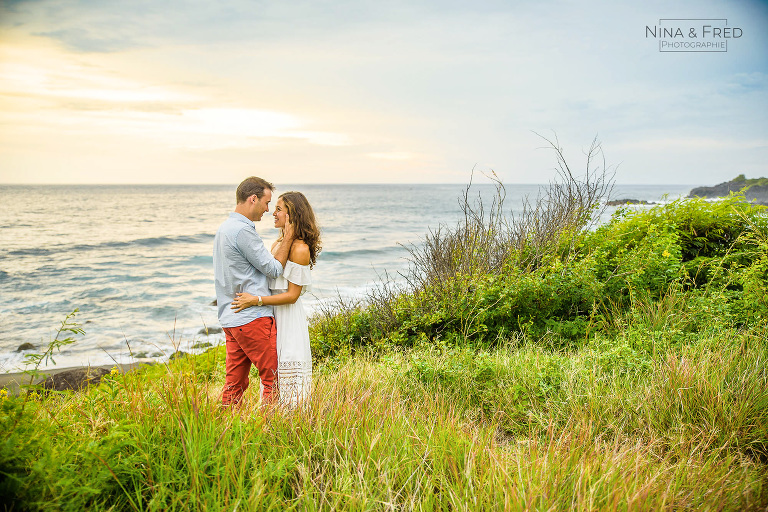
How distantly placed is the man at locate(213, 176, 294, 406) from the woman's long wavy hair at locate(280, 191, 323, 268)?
114 mm

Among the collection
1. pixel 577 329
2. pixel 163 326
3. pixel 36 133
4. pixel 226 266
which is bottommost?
pixel 163 326

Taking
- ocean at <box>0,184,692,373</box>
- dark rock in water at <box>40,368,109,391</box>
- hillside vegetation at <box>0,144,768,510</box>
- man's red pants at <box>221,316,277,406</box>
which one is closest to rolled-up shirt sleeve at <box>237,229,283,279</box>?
man's red pants at <box>221,316,277,406</box>

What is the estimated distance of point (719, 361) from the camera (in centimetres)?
393

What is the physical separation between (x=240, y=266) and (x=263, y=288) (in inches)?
12.3

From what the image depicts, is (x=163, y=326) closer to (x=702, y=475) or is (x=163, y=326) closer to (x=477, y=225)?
(x=477, y=225)

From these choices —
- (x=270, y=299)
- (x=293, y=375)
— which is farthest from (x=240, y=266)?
(x=293, y=375)

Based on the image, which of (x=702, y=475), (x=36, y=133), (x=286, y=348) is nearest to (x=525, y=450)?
(x=702, y=475)

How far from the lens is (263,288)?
13.6 ft

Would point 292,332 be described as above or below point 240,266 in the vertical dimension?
Result: below

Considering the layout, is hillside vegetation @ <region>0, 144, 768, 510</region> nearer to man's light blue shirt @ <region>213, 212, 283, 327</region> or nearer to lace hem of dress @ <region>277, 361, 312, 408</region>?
lace hem of dress @ <region>277, 361, 312, 408</region>

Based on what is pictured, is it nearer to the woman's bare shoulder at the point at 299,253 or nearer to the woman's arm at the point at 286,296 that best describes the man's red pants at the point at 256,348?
the woman's arm at the point at 286,296

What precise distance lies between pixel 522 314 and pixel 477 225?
199 centimetres

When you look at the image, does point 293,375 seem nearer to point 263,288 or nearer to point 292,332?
point 292,332

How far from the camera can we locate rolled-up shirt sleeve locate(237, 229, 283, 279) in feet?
12.9
